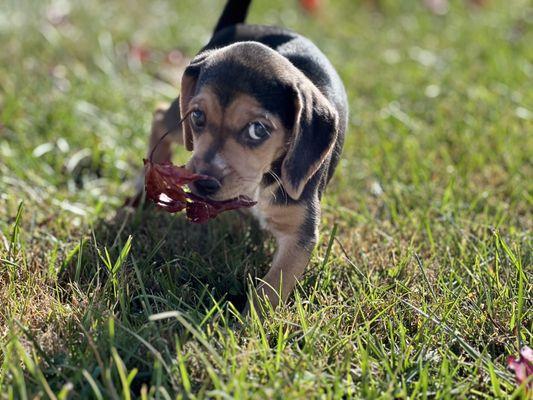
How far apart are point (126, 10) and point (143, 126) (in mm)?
2790

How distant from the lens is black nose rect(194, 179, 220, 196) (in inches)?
110

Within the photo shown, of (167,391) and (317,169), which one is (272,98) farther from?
(167,391)

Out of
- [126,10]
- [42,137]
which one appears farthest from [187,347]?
[126,10]

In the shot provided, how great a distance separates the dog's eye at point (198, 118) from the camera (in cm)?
299

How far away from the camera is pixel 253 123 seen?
292cm

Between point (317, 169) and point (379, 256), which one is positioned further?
point (379, 256)

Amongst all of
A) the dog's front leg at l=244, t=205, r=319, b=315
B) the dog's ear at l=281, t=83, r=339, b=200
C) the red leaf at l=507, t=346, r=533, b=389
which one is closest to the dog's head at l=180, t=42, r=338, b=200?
the dog's ear at l=281, t=83, r=339, b=200

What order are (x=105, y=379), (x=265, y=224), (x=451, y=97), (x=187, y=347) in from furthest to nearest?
(x=451, y=97) < (x=265, y=224) < (x=187, y=347) < (x=105, y=379)

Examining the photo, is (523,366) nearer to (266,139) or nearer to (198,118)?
(266,139)

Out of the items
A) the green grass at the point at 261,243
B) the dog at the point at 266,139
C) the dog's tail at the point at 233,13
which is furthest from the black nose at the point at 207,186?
the dog's tail at the point at 233,13

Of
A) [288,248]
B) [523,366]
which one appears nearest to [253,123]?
[288,248]

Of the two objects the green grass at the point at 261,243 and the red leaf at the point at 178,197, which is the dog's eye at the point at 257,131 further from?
the green grass at the point at 261,243

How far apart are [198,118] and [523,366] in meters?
1.54

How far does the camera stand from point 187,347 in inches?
105
